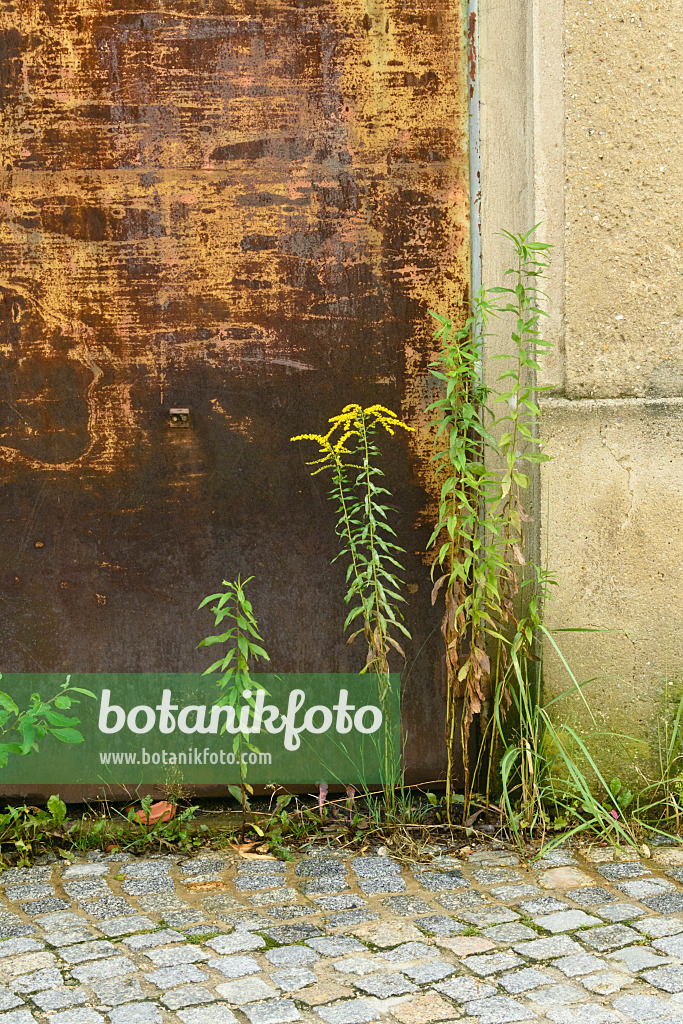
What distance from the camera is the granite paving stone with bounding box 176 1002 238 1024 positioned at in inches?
83.9

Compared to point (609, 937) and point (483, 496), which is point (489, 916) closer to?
point (609, 937)

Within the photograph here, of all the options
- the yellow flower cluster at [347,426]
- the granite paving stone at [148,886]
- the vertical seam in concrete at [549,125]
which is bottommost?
the granite paving stone at [148,886]

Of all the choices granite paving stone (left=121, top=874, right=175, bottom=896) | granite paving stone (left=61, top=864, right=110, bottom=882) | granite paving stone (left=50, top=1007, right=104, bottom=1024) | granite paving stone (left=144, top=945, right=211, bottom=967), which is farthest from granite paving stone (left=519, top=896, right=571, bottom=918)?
granite paving stone (left=61, top=864, right=110, bottom=882)

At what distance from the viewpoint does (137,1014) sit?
216cm

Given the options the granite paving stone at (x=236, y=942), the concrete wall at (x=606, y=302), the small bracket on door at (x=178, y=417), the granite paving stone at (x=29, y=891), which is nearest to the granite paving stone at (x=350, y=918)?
the granite paving stone at (x=236, y=942)

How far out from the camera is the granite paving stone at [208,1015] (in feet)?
6.99

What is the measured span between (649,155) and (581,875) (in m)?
2.36

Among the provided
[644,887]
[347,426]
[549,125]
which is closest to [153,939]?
[644,887]

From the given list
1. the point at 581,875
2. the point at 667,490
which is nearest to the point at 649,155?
the point at 667,490

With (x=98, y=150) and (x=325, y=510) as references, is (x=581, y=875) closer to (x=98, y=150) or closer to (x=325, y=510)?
(x=325, y=510)

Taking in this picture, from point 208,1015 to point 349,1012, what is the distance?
0.33m

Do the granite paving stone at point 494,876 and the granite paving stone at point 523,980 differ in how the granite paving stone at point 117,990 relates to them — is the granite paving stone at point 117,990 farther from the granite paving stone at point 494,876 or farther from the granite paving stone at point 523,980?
the granite paving stone at point 494,876

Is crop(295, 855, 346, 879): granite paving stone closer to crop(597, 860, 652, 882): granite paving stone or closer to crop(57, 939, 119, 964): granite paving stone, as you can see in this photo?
crop(57, 939, 119, 964): granite paving stone

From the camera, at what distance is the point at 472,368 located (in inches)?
122
